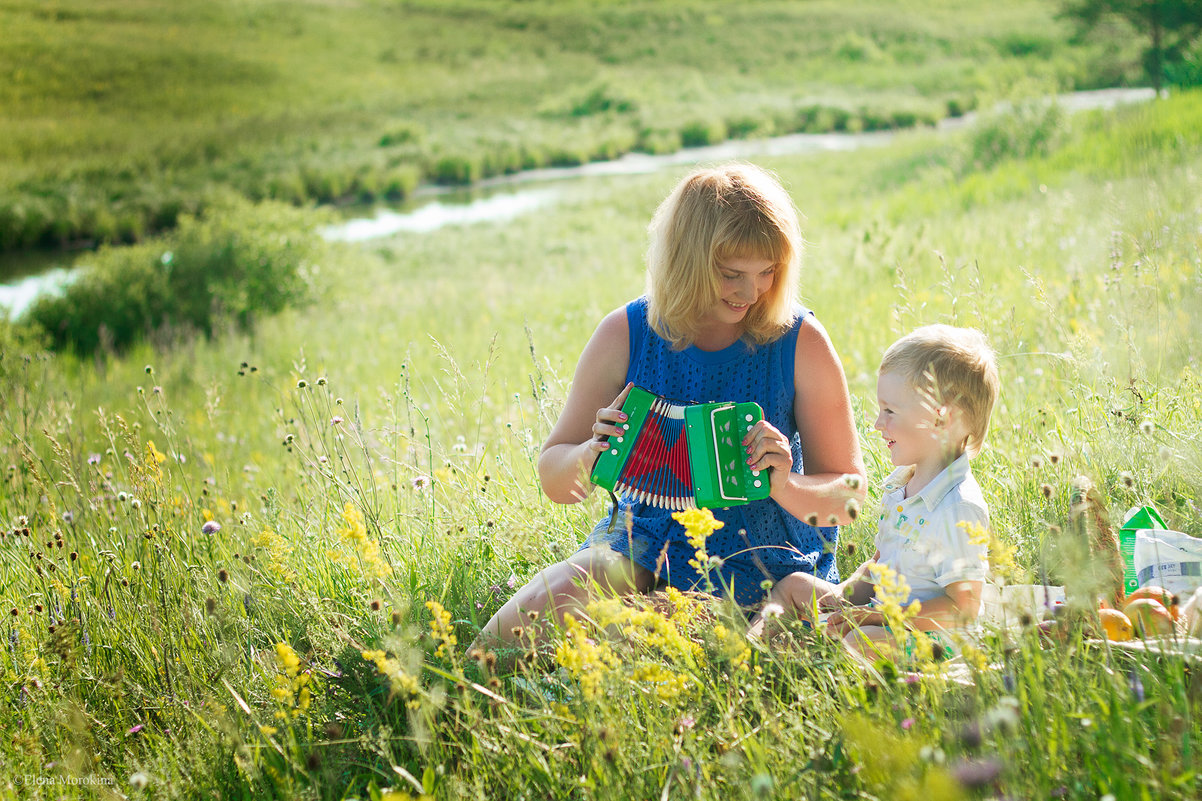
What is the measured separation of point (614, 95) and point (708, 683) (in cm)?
4357

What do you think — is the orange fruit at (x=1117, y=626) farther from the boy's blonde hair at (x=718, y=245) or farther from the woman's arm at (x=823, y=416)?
the boy's blonde hair at (x=718, y=245)

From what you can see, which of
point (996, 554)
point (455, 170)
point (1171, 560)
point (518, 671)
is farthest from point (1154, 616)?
point (455, 170)

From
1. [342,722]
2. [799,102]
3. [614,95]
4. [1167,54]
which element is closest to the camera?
[342,722]

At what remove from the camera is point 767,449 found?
237 cm

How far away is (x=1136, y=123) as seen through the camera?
37.7 ft

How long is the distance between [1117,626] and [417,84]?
44.6 m

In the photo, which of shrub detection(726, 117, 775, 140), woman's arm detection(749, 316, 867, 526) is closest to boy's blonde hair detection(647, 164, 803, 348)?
woman's arm detection(749, 316, 867, 526)

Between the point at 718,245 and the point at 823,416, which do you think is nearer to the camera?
the point at 718,245

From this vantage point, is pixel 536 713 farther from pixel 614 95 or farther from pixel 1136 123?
pixel 614 95

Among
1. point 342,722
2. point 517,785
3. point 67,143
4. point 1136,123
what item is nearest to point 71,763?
point 342,722

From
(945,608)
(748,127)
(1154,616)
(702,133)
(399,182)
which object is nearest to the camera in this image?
(1154,616)

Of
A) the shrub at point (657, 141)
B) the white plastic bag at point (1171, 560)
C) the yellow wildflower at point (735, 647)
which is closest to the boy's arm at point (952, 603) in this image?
the white plastic bag at point (1171, 560)

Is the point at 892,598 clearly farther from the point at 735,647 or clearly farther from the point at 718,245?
the point at 718,245

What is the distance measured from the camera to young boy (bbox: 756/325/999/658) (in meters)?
2.29
